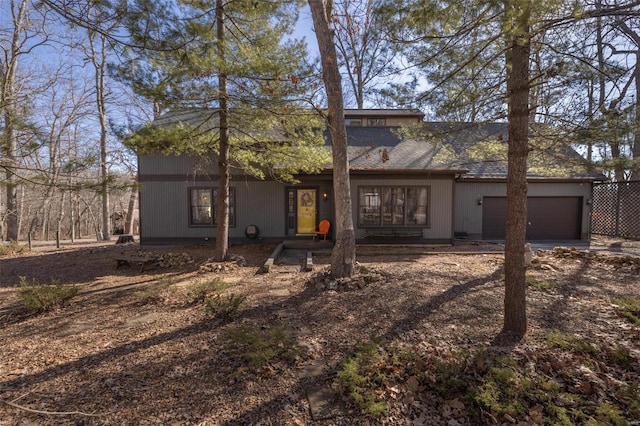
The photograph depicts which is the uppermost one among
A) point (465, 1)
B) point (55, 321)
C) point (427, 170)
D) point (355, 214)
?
point (465, 1)

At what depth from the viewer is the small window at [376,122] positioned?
14516 mm

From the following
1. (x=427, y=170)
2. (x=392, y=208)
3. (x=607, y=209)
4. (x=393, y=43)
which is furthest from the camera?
(x=607, y=209)

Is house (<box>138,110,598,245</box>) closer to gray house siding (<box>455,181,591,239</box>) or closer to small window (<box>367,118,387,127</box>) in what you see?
gray house siding (<box>455,181,591,239</box>)

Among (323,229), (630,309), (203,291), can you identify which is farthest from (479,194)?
(203,291)

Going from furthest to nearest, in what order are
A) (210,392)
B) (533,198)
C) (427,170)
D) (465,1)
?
(533,198)
(427,170)
(465,1)
(210,392)

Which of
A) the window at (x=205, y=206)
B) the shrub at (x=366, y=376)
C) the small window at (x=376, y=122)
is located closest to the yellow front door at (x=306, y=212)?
the window at (x=205, y=206)

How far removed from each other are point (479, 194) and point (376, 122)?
5336 mm

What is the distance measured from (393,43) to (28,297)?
20.9ft

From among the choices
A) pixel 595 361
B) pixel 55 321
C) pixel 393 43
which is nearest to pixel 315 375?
pixel 595 361

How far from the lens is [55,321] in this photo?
4516 millimetres

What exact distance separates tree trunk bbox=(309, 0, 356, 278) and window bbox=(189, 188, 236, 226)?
21.2ft

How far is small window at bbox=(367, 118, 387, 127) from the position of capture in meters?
14.5

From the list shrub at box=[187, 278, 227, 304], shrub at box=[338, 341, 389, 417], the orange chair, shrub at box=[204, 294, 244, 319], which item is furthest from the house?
shrub at box=[338, 341, 389, 417]

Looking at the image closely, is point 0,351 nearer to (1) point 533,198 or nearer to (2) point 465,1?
(2) point 465,1
